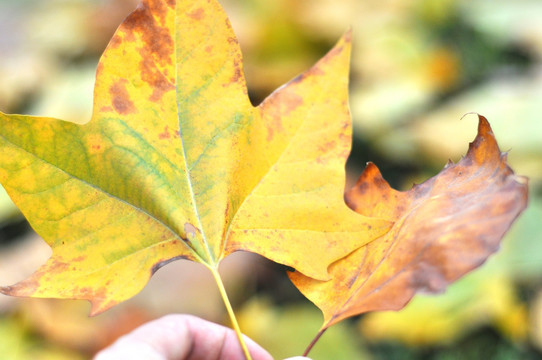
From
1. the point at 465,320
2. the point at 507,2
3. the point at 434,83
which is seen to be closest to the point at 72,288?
the point at 465,320

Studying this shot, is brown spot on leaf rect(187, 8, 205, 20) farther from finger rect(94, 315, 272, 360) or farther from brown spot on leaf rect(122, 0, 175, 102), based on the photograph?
finger rect(94, 315, 272, 360)

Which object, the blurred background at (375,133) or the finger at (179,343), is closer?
the finger at (179,343)

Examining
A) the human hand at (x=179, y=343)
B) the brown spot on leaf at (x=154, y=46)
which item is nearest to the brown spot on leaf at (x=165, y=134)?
the brown spot on leaf at (x=154, y=46)

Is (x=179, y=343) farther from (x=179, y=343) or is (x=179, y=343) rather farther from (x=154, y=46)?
(x=154, y=46)

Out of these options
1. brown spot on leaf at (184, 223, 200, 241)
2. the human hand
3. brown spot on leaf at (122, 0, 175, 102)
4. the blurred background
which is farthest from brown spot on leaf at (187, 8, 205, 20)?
the blurred background

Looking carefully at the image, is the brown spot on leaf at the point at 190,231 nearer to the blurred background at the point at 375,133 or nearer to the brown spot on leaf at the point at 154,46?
the brown spot on leaf at the point at 154,46

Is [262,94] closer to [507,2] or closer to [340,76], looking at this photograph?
[507,2]

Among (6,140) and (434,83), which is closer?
(6,140)

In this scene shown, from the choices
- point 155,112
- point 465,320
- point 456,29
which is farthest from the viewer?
point 456,29
